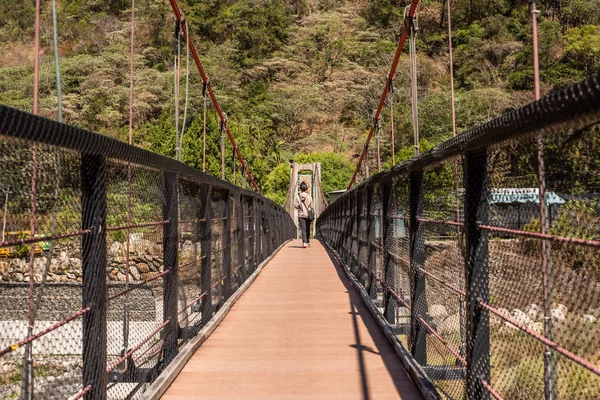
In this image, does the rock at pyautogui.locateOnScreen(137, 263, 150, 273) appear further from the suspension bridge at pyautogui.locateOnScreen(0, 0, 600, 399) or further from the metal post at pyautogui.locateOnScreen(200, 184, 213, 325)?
the metal post at pyautogui.locateOnScreen(200, 184, 213, 325)

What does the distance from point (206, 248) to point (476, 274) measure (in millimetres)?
1839

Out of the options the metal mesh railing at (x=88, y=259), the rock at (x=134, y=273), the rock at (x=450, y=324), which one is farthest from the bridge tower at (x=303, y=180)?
the rock at (x=450, y=324)

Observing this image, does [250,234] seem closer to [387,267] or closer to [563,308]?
[387,267]

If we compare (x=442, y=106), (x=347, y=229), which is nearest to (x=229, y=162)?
(x=442, y=106)

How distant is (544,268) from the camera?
1.18 m

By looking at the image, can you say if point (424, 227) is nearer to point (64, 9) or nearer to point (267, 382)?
point (267, 382)

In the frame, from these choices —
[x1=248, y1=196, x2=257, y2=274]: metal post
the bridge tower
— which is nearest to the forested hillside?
the bridge tower

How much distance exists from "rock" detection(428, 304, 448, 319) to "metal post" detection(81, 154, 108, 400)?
1075 millimetres

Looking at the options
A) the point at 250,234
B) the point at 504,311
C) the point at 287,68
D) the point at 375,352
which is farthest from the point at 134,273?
the point at 287,68

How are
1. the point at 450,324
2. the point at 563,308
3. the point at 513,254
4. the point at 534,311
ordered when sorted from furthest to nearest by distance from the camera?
1. the point at 450,324
2. the point at 513,254
3. the point at 534,311
4. the point at 563,308

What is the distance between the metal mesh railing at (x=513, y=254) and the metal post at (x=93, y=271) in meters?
0.87

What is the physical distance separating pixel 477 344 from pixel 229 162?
20016mm

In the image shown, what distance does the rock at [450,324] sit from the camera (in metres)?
2.00

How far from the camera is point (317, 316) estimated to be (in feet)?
12.3
